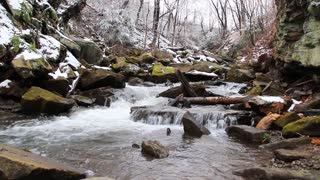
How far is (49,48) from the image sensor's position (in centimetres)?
1334

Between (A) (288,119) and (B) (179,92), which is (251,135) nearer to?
(A) (288,119)

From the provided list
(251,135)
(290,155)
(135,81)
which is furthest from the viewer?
(135,81)

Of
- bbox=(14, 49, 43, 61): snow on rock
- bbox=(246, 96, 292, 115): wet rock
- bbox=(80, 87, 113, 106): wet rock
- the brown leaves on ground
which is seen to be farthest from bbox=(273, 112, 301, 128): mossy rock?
bbox=(14, 49, 43, 61): snow on rock

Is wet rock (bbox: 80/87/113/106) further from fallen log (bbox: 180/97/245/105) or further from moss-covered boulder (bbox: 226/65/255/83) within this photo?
moss-covered boulder (bbox: 226/65/255/83)

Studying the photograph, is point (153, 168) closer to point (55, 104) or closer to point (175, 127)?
point (175, 127)

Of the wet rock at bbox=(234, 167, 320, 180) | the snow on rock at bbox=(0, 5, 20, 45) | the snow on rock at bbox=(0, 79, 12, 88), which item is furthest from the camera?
the snow on rock at bbox=(0, 5, 20, 45)

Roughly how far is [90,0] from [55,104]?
964 inches

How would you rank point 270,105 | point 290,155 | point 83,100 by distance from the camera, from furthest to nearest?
point 83,100, point 270,105, point 290,155

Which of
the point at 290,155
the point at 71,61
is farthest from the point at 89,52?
the point at 290,155

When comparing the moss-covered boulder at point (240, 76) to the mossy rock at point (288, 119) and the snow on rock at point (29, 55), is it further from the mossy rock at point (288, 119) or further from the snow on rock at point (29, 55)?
the snow on rock at point (29, 55)

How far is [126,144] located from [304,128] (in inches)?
145

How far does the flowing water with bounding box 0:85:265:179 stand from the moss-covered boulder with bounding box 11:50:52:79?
5.15 feet

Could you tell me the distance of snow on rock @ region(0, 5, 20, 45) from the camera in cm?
1138

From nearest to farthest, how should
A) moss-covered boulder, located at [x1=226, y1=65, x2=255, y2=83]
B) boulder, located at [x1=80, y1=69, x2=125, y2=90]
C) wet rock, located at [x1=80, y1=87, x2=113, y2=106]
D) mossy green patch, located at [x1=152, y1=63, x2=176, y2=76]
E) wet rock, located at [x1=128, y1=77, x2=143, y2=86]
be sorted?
wet rock, located at [x1=80, y1=87, x2=113, y2=106]
boulder, located at [x1=80, y1=69, x2=125, y2=90]
wet rock, located at [x1=128, y1=77, x2=143, y2=86]
moss-covered boulder, located at [x1=226, y1=65, x2=255, y2=83]
mossy green patch, located at [x1=152, y1=63, x2=176, y2=76]
